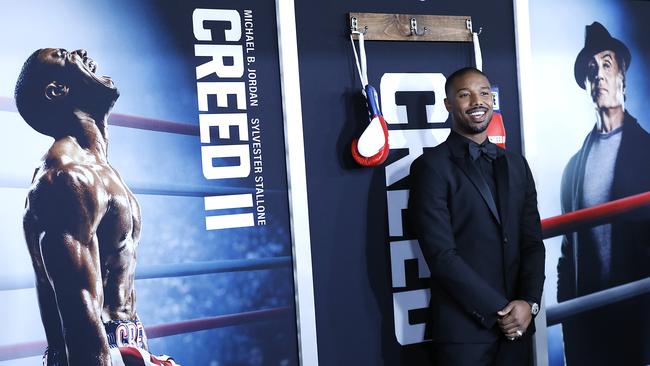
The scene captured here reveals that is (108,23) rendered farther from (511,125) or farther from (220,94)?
(511,125)

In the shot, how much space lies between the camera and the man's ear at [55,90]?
238cm

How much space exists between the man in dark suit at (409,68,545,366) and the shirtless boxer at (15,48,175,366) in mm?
1000

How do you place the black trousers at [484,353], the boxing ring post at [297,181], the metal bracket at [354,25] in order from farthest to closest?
the metal bracket at [354,25] < the boxing ring post at [297,181] < the black trousers at [484,353]

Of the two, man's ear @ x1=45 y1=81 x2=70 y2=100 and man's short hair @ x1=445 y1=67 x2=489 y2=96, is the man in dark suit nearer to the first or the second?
man's short hair @ x1=445 y1=67 x2=489 y2=96

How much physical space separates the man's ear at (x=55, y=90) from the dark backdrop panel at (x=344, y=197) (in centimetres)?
83

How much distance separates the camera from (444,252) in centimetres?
252

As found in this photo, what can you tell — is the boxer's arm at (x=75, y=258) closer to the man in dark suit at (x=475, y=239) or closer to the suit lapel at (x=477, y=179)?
the man in dark suit at (x=475, y=239)

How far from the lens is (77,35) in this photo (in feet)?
7.93

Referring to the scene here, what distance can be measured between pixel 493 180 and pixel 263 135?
84 cm

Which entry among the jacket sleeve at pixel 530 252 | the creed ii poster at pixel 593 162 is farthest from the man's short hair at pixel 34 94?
the creed ii poster at pixel 593 162

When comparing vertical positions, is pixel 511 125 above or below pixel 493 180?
above

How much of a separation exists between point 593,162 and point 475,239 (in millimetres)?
966

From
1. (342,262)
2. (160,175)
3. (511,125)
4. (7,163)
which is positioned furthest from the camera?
(511,125)

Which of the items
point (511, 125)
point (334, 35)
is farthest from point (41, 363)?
point (511, 125)
